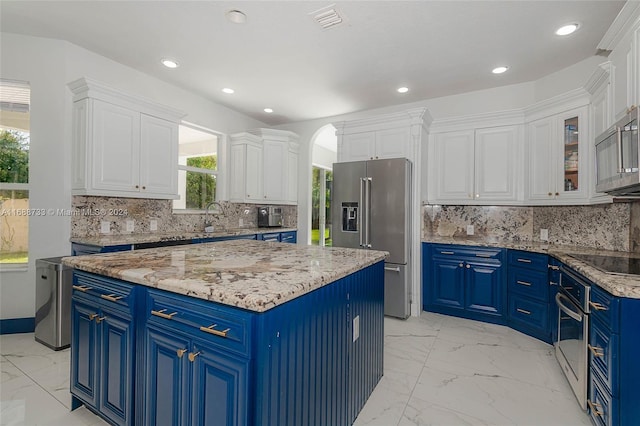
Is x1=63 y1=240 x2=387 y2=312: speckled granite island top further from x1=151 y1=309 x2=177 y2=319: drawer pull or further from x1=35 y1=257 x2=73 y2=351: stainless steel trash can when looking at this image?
x1=35 y1=257 x2=73 y2=351: stainless steel trash can

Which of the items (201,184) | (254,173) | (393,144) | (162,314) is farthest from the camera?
(254,173)

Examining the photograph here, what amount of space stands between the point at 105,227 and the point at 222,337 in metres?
2.98

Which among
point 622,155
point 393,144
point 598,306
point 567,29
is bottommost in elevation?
point 598,306

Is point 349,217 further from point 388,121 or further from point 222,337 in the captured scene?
point 222,337

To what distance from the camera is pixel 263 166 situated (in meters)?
4.99

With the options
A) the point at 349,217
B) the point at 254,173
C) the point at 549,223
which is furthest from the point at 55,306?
the point at 549,223

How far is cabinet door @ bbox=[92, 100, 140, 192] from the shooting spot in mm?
3016

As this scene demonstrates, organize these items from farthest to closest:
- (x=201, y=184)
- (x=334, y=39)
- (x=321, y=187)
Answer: (x=321, y=187) → (x=201, y=184) → (x=334, y=39)

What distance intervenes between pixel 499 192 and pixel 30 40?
17.3 ft

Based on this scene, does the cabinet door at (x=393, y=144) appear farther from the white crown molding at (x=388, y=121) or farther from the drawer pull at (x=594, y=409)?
the drawer pull at (x=594, y=409)

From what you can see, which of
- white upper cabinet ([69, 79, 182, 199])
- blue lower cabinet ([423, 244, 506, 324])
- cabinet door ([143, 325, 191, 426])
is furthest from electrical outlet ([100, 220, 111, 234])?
blue lower cabinet ([423, 244, 506, 324])

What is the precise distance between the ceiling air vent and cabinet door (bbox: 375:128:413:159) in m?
1.60

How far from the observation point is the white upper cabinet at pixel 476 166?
3568 millimetres

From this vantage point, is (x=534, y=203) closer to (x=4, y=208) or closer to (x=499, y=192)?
(x=499, y=192)
